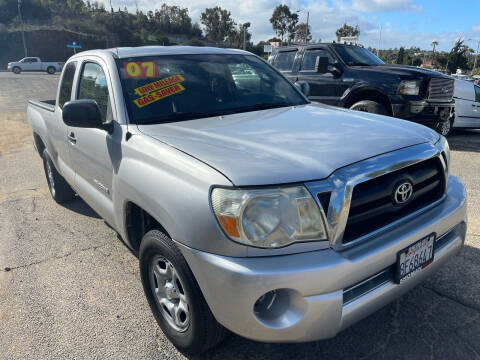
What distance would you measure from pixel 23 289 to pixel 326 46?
22.6 ft

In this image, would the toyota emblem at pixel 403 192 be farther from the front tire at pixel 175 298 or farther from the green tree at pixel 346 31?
the green tree at pixel 346 31

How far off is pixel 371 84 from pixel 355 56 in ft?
3.41

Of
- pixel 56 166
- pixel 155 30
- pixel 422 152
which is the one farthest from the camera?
pixel 155 30

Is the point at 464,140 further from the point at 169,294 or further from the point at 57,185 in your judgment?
the point at 169,294

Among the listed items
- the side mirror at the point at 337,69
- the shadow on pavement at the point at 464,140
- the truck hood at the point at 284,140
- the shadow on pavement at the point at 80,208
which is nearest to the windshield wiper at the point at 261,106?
the truck hood at the point at 284,140

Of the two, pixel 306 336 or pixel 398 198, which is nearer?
pixel 306 336

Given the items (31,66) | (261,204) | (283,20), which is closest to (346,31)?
(283,20)

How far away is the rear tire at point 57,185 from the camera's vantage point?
4.70 metres

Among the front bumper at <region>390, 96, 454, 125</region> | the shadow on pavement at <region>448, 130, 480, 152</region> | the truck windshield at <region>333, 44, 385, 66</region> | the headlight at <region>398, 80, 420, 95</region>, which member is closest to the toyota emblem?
the front bumper at <region>390, 96, 454, 125</region>

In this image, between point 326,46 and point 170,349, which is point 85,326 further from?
point 326,46

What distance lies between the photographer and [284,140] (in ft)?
7.30

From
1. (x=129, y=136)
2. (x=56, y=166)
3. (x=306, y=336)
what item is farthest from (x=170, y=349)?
(x=56, y=166)

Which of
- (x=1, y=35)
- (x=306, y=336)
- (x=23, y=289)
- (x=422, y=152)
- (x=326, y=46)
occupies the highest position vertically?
(x=1, y=35)

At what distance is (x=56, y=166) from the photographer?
4.36 meters
